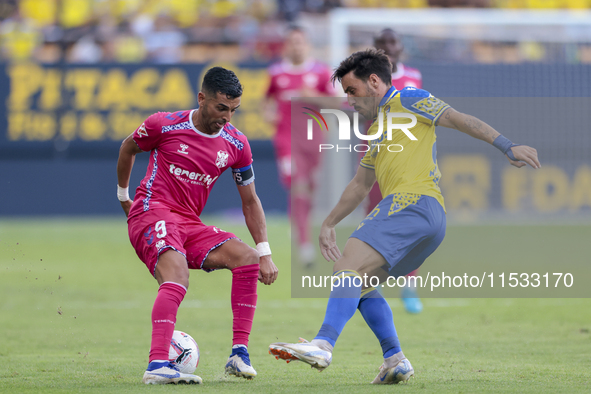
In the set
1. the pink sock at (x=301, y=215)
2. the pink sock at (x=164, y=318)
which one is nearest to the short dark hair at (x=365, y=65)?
the pink sock at (x=164, y=318)

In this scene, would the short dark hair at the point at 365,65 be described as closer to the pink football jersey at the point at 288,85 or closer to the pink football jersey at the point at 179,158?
the pink football jersey at the point at 179,158

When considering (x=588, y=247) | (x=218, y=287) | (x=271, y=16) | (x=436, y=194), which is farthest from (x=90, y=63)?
(x=436, y=194)

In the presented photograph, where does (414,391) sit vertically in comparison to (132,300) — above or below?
above

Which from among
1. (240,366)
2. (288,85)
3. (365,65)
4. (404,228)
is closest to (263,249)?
(240,366)

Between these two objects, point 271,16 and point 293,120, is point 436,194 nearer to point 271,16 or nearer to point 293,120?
point 293,120

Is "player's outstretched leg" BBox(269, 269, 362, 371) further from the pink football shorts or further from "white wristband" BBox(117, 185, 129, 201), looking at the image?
"white wristband" BBox(117, 185, 129, 201)

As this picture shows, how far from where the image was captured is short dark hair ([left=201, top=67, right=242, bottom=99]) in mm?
4258

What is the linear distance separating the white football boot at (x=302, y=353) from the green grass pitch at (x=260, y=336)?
260 mm

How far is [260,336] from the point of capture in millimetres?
6102

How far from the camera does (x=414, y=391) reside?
3793 mm

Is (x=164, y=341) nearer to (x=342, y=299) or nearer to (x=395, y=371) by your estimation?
(x=342, y=299)

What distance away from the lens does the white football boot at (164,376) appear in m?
3.97

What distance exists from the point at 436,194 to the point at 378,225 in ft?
1.29

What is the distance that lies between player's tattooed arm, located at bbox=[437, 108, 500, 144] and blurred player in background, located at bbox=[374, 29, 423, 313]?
292cm
